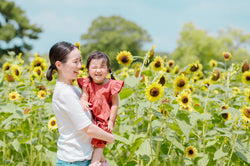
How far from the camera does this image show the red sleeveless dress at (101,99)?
64.4 inches

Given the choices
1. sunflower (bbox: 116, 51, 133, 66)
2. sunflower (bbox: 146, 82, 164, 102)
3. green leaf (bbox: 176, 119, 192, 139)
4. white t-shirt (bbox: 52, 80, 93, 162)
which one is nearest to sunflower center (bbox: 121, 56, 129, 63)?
sunflower (bbox: 116, 51, 133, 66)

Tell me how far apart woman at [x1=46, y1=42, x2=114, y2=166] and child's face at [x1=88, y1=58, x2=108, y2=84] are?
0.08 metres

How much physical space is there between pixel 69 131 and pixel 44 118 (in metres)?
2.10

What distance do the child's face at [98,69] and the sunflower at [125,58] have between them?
106cm

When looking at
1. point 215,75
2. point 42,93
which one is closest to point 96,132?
point 42,93

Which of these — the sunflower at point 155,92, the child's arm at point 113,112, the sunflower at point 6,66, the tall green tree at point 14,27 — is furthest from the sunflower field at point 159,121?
the tall green tree at point 14,27

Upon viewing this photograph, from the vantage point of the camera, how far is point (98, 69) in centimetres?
165

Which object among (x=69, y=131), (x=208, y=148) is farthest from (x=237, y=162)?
(x=69, y=131)

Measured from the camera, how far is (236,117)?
8.57 ft

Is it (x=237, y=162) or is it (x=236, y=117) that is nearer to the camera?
(x=236, y=117)

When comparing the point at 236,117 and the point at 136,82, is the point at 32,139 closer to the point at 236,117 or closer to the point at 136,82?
the point at 136,82

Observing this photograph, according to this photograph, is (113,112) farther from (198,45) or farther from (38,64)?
(198,45)

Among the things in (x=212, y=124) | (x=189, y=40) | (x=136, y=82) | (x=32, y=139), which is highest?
(x=189, y=40)

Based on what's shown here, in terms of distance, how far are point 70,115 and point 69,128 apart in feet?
0.41
